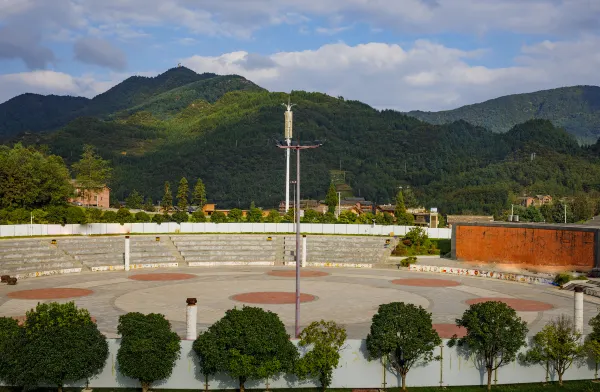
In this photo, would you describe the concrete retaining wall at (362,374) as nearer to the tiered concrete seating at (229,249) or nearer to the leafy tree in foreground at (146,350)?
the leafy tree in foreground at (146,350)

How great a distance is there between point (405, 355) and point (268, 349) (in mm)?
5539

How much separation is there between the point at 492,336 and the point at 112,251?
52.0m

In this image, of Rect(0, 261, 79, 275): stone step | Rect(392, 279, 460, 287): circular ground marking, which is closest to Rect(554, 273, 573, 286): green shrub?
Rect(392, 279, 460, 287): circular ground marking

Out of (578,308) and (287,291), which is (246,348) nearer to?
Answer: (578,308)

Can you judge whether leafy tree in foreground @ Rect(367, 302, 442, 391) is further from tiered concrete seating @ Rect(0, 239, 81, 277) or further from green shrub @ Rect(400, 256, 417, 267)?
green shrub @ Rect(400, 256, 417, 267)

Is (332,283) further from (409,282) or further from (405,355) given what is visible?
(405,355)

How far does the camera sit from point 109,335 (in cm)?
3478

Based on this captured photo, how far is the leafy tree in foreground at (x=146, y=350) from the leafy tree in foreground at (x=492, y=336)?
A: 37.5 feet

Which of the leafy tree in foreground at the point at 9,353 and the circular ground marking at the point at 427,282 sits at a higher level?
the leafy tree in foreground at the point at 9,353

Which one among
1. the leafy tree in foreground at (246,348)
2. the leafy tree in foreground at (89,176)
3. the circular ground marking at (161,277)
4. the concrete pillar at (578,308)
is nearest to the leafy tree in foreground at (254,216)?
the circular ground marking at (161,277)

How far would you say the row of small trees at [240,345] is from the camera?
24.8m

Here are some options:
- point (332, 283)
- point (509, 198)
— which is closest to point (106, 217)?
point (332, 283)

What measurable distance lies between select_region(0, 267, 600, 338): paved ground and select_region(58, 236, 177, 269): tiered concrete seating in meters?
4.48

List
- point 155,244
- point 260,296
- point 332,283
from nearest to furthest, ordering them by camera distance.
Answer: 1. point 260,296
2. point 332,283
3. point 155,244
